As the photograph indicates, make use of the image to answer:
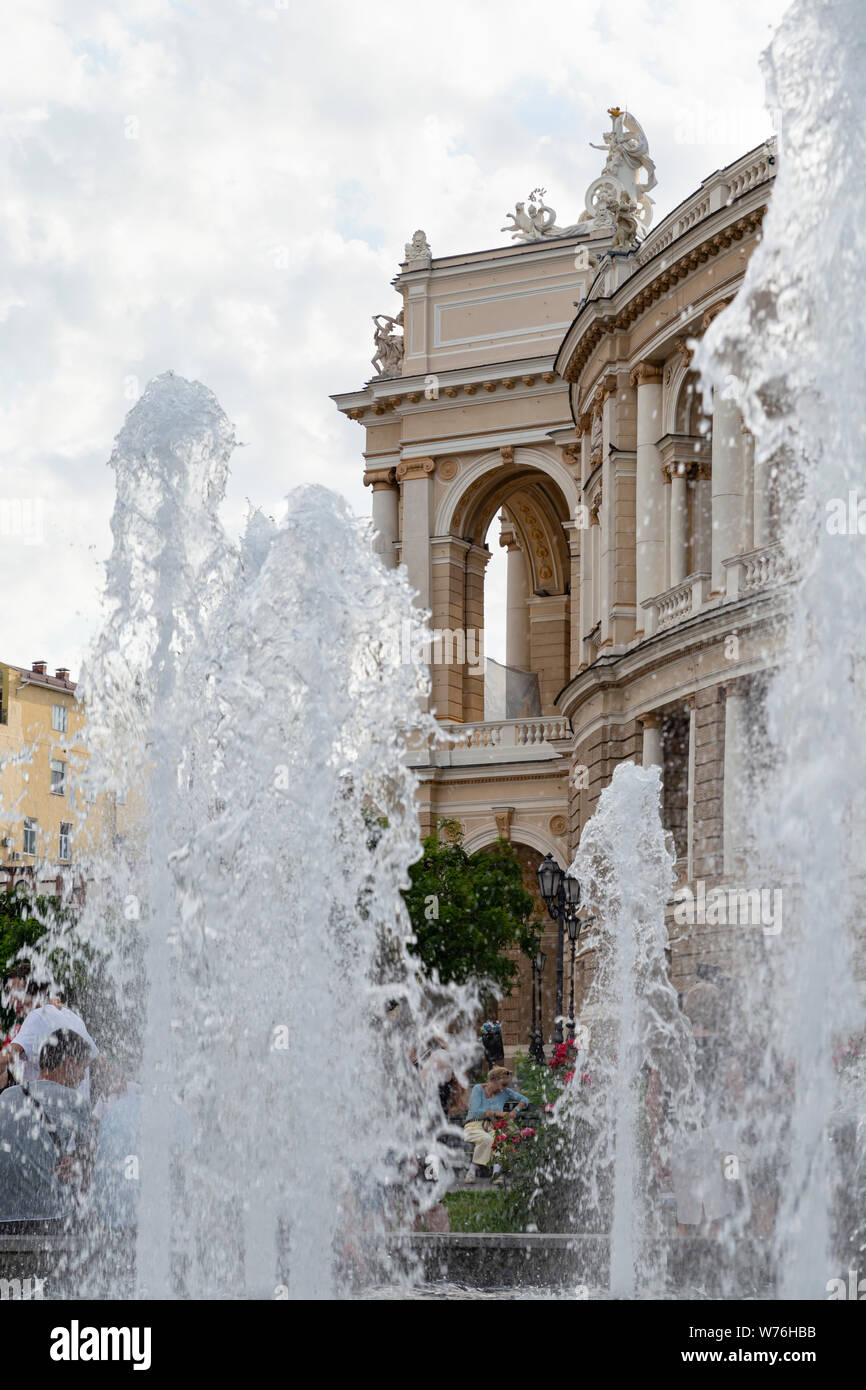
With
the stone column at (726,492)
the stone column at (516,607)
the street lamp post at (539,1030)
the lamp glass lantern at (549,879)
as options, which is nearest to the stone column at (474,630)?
the stone column at (516,607)

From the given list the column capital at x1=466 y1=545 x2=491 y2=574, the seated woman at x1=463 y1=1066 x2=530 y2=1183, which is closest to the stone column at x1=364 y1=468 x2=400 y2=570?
the column capital at x1=466 y1=545 x2=491 y2=574

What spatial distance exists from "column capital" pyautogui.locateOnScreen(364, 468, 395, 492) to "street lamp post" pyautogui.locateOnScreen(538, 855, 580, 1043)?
2118cm

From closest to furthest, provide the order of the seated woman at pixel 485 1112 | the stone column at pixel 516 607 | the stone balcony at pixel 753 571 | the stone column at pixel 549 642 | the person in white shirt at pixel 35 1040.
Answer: the person in white shirt at pixel 35 1040
the seated woman at pixel 485 1112
the stone balcony at pixel 753 571
the stone column at pixel 549 642
the stone column at pixel 516 607

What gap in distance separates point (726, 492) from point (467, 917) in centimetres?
741

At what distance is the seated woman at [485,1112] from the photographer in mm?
14219

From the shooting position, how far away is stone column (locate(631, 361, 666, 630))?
30.9 m

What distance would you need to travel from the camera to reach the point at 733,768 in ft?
89.5

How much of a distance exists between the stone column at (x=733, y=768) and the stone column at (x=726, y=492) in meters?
1.59

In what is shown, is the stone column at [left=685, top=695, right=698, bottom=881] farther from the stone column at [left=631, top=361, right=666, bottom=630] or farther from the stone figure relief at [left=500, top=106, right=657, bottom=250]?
the stone figure relief at [left=500, top=106, right=657, bottom=250]

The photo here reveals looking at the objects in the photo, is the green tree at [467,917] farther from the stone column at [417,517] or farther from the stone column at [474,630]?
the stone column at [417,517]

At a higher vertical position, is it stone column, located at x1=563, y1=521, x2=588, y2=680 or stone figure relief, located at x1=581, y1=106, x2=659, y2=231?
stone figure relief, located at x1=581, y1=106, x2=659, y2=231

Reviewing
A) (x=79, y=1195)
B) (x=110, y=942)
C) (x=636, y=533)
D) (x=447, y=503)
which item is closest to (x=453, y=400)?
(x=447, y=503)

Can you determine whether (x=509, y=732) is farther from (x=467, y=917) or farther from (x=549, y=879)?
(x=549, y=879)

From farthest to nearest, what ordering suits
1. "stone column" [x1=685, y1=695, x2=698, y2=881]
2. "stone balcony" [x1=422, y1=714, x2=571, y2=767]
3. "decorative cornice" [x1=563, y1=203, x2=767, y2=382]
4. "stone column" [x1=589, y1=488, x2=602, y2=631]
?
1. "stone balcony" [x1=422, y1=714, x2=571, y2=767]
2. "stone column" [x1=589, y1=488, x2=602, y2=631]
3. "stone column" [x1=685, y1=695, x2=698, y2=881]
4. "decorative cornice" [x1=563, y1=203, x2=767, y2=382]
